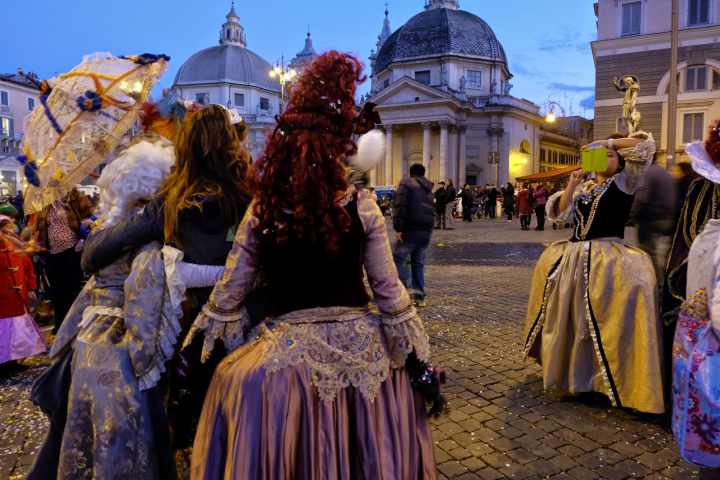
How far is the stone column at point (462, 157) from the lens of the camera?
4697cm

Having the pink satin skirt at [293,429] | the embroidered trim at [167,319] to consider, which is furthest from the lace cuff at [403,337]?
the embroidered trim at [167,319]

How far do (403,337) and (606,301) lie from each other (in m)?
2.30

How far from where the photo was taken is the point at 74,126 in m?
2.54

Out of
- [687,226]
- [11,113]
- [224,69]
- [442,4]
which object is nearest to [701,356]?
[687,226]

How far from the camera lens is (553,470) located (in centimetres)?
304

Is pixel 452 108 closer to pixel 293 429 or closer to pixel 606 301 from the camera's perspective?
pixel 606 301

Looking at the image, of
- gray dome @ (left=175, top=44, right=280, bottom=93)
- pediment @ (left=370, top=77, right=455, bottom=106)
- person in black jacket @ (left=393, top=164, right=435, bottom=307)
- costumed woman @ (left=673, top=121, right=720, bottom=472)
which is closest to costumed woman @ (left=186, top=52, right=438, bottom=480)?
costumed woman @ (left=673, top=121, right=720, bottom=472)

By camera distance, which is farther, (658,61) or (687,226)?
(658,61)

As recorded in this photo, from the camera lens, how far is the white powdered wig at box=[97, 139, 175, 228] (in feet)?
8.11

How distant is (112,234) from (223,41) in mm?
79228

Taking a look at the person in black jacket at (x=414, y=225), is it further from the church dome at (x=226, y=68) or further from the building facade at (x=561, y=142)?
the church dome at (x=226, y=68)

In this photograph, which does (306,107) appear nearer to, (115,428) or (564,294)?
(115,428)

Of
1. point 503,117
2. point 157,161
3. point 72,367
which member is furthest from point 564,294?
point 503,117

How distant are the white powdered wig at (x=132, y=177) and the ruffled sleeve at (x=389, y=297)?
103 centimetres
